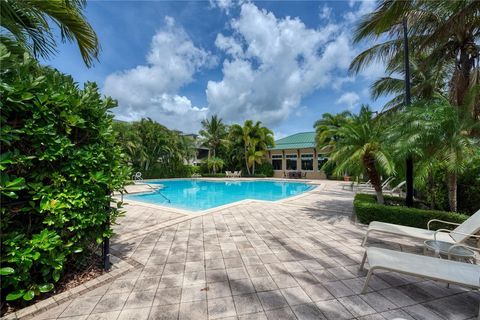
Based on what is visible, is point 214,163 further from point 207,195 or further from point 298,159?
point 298,159

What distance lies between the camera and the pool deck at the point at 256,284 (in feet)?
6.95

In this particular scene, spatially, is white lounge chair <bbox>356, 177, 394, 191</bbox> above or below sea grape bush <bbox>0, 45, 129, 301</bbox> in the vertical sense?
below

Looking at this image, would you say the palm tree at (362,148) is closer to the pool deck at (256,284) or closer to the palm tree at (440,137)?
the palm tree at (440,137)

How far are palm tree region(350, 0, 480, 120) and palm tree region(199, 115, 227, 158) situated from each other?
19113 millimetres

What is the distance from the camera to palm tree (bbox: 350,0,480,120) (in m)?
4.82

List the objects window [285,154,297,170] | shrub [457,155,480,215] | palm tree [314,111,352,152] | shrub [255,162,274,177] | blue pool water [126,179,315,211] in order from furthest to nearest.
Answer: shrub [255,162,274,177] < window [285,154,297,170] < palm tree [314,111,352,152] < blue pool water [126,179,315,211] < shrub [457,155,480,215]

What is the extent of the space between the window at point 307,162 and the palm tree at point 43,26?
74.8ft

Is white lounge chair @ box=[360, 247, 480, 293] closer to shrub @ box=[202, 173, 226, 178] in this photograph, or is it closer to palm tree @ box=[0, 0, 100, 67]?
palm tree @ box=[0, 0, 100, 67]

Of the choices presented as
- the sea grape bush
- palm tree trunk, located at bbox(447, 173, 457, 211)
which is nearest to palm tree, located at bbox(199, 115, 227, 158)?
palm tree trunk, located at bbox(447, 173, 457, 211)

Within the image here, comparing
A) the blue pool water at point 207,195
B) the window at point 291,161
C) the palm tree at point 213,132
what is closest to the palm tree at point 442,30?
the blue pool water at point 207,195

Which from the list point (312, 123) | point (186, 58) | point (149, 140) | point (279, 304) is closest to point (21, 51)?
point (279, 304)

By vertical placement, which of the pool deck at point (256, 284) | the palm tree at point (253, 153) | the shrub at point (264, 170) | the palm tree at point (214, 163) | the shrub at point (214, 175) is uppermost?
the palm tree at point (253, 153)

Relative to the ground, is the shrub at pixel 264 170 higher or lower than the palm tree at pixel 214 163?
lower

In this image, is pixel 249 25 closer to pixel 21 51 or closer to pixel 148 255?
pixel 21 51
